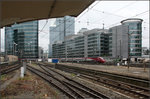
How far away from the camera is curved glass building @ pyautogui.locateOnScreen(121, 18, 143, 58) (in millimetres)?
77875

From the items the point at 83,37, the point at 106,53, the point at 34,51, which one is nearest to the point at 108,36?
the point at 106,53

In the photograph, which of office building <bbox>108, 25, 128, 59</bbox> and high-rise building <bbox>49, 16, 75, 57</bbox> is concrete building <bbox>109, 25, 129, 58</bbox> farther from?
high-rise building <bbox>49, 16, 75, 57</bbox>

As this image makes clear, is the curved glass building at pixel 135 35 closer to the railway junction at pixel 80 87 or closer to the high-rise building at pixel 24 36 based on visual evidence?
the high-rise building at pixel 24 36

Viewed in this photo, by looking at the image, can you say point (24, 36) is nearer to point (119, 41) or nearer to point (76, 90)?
point (119, 41)

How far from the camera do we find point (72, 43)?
123 meters

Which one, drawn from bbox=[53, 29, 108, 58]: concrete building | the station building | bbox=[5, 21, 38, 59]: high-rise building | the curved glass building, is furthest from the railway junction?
bbox=[5, 21, 38, 59]: high-rise building

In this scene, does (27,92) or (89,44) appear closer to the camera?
(27,92)

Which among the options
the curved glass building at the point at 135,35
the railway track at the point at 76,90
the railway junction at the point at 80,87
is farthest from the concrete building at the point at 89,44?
the railway track at the point at 76,90

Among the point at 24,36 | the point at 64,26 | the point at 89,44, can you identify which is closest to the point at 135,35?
the point at 89,44

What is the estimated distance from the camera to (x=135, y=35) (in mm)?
80000

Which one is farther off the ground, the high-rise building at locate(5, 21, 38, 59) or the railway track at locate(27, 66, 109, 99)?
the high-rise building at locate(5, 21, 38, 59)

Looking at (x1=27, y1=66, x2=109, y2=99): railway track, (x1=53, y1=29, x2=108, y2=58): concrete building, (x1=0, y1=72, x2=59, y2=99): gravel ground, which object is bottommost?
(x1=27, y1=66, x2=109, y2=99): railway track

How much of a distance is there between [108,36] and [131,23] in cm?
2035

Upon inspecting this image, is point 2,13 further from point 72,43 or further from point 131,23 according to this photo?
point 72,43
